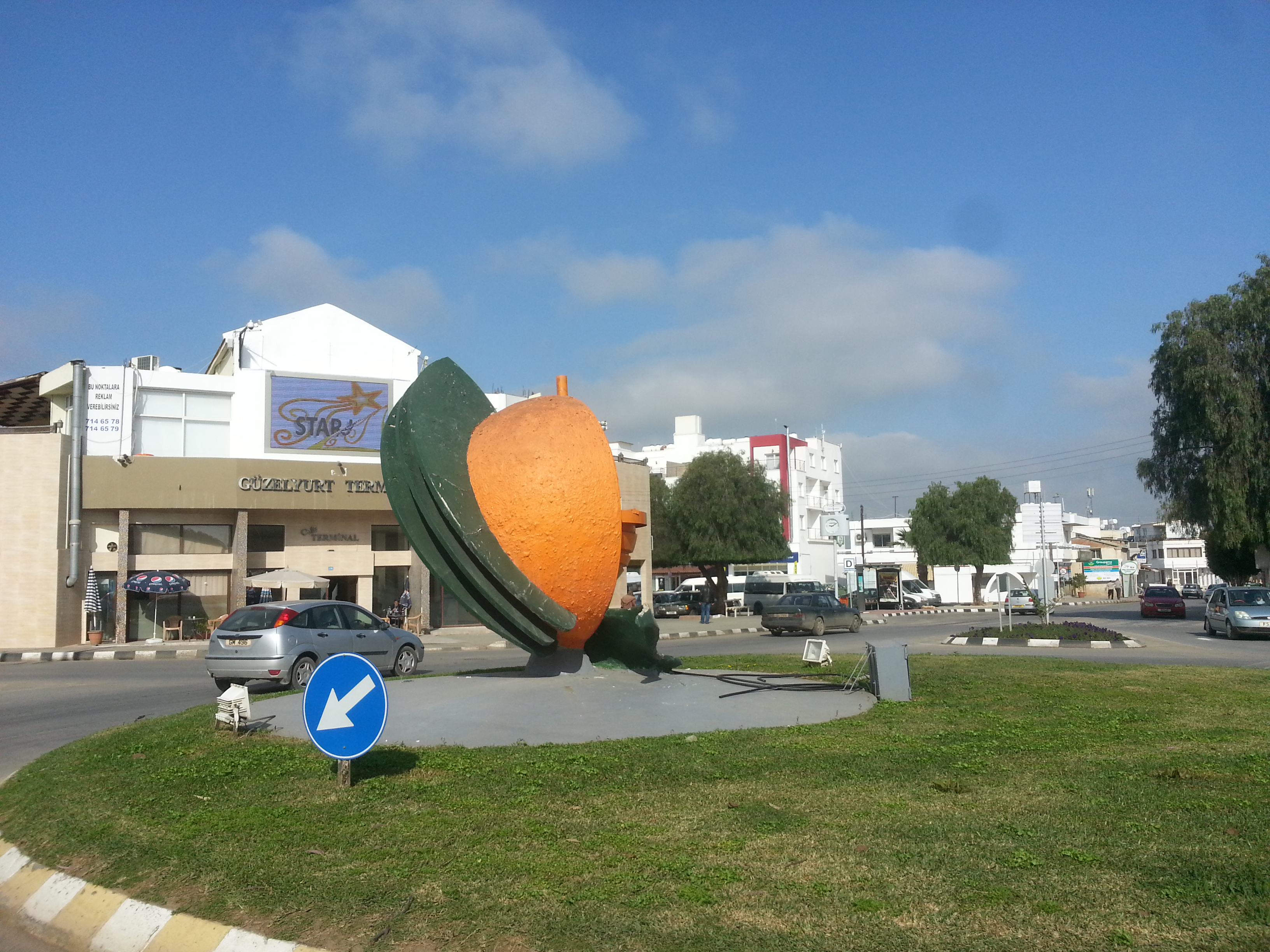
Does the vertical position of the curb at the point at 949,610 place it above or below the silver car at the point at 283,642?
below

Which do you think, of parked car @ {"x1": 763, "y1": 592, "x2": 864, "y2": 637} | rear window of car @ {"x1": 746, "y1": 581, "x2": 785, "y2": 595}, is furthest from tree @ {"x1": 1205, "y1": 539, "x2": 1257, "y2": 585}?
rear window of car @ {"x1": 746, "y1": 581, "x2": 785, "y2": 595}

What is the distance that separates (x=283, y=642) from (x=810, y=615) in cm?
2048

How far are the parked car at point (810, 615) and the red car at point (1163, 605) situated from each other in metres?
15.9

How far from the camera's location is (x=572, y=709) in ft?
32.6

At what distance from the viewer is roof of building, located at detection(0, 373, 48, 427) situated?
35094mm

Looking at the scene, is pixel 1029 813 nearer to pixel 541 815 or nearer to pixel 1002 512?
pixel 541 815

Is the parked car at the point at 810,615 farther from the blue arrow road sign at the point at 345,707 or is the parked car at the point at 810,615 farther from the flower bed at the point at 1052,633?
the blue arrow road sign at the point at 345,707

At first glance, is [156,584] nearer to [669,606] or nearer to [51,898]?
[669,606]

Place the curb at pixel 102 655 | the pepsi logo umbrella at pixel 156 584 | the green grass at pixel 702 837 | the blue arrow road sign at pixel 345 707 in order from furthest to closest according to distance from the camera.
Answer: the pepsi logo umbrella at pixel 156 584 → the curb at pixel 102 655 → the blue arrow road sign at pixel 345 707 → the green grass at pixel 702 837

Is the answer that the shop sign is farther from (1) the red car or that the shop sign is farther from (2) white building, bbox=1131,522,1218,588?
(2) white building, bbox=1131,522,1218,588

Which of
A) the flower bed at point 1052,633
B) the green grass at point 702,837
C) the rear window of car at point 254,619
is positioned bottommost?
the flower bed at point 1052,633

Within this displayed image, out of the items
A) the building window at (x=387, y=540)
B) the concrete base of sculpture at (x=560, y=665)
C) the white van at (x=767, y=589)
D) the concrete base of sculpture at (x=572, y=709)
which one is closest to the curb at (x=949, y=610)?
the white van at (x=767, y=589)

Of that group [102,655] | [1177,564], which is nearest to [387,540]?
[102,655]

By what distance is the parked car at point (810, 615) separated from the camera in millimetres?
31531
